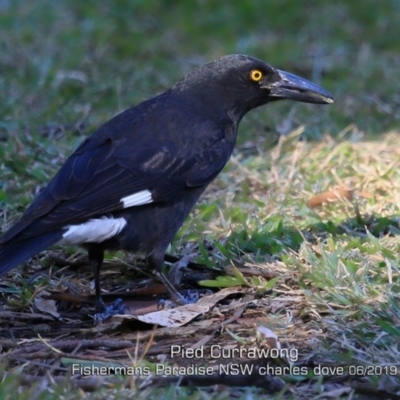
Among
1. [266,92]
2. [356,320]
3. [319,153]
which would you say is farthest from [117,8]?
[356,320]

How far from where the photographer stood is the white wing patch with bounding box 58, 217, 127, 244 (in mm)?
4227

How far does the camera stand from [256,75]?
203 inches

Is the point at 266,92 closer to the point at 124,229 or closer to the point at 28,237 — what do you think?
the point at 124,229

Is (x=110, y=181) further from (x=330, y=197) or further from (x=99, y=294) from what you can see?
(x=330, y=197)

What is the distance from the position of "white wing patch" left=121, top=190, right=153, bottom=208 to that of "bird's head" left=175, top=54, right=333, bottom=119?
0.79 meters

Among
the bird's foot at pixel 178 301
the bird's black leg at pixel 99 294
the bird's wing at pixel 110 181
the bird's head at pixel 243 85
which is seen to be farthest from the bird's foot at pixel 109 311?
the bird's head at pixel 243 85

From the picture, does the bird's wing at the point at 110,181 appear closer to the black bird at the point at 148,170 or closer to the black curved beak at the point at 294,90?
the black bird at the point at 148,170

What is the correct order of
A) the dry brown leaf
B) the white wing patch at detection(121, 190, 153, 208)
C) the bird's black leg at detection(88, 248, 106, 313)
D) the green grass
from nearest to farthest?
1. the green grass
2. the white wing patch at detection(121, 190, 153, 208)
3. the bird's black leg at detection(88, 248, 106, 313)
4. the dry brown leaf

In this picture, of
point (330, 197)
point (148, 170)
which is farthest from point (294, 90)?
point (148, 170)

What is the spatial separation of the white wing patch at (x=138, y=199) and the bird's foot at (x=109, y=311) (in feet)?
1.60

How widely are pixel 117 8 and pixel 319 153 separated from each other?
447 cm

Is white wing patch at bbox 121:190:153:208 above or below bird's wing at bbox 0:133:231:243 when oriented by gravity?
below

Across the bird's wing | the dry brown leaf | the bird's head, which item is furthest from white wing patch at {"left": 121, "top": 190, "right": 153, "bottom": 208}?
the dry brown leaf

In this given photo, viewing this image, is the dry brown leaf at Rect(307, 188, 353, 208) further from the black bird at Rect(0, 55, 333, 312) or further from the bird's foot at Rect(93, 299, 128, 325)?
the bird's foot at Rect(93, 299, 128, 325)
